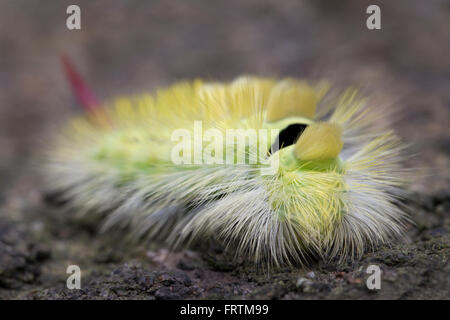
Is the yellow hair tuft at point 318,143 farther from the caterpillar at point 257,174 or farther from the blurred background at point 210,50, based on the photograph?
the blurred background at point 210,50

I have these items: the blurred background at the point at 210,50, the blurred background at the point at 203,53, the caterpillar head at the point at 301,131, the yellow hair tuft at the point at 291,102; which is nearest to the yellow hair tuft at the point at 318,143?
the caterpillar head at the point at 301,131

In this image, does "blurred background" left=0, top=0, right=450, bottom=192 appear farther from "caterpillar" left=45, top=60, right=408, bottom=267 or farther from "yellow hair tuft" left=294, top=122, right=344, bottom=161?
"yellow hair tuft" left=294, top=122, right=344, bottom=161

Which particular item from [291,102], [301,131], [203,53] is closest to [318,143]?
[301,131]

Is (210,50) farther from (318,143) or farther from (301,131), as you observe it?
(318,143)

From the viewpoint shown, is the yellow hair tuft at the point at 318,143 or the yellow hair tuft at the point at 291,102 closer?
the yellow hair tuft at the point at 318,143

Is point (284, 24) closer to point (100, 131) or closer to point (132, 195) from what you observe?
point (100, 131)

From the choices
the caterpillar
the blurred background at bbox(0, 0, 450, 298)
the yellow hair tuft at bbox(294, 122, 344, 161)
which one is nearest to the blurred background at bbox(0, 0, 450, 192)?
the blurred background at bbox(0, 0, 450, 298)
